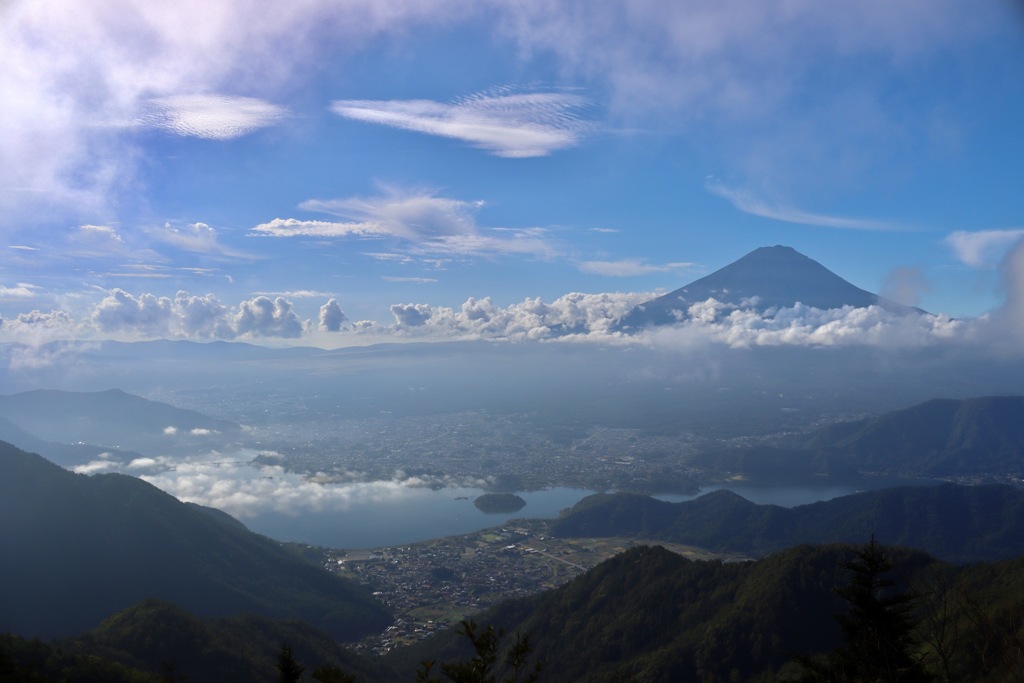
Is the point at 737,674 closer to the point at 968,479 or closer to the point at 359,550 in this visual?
the point at 359,550

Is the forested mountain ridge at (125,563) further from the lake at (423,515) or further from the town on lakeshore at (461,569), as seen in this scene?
the lake at (423,515)

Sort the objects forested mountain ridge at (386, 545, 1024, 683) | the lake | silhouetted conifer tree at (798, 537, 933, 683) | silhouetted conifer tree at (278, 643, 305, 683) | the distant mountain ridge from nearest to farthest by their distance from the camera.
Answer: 1. silhouetted conifer tree at (278, 643, 305, 683)
2. silhouetted conifer tree at (798, 537, 933, 683)
3. forested mountain ridge at (386, 545, 1024, 683)
4. the lake
5. the distant mountain ridge

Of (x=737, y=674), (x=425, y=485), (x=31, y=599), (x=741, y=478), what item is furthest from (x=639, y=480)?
(x=31, y=599)

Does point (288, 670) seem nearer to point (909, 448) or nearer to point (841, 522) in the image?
point (841, 522)

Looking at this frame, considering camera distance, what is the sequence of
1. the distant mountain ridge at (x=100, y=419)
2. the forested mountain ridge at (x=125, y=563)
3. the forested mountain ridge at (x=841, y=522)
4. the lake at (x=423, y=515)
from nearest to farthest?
the forested mountain ridge at (x=125, y=563), the forested mountain ridge at (x=841, y=522), the lake at (x=423, y=515), the distant mountain ridge at (x=100, y=419)

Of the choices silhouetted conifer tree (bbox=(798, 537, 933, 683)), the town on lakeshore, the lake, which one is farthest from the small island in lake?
silhouetted conifer tree (bbox=(798, 537, 933, 683))

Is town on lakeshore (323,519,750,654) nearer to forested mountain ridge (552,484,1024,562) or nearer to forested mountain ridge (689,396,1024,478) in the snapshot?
forested mountain ridge (552,484,1024,562)

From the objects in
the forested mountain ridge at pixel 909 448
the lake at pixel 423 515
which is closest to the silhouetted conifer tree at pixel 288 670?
the lake at pixel 423 515
